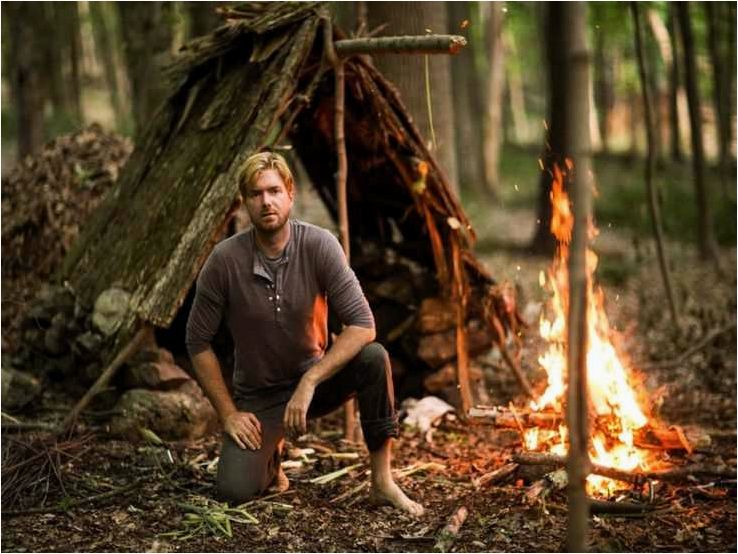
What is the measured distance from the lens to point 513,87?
35031mm

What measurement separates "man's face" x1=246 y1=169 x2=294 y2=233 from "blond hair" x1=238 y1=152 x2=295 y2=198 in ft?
0.07

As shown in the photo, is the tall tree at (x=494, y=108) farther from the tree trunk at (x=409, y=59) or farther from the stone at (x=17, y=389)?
the stone at (x=17, y=389)

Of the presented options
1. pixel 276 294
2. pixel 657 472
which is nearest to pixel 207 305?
pixel 276 294

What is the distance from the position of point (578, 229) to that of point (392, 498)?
7.10 ft

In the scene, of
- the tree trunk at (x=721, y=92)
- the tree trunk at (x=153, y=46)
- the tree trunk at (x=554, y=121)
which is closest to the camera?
the tree trunk at (x=153, y=46)

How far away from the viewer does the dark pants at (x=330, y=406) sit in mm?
4297

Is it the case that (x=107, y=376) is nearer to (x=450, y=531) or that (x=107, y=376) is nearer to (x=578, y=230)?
(x=450, y=531)

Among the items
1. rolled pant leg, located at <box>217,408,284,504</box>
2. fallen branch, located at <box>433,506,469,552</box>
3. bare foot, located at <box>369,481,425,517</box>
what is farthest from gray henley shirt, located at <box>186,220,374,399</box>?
fallen branch, located at <box>433,506,469,552</box>

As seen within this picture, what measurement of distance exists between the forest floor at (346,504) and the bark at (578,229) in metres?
1.37

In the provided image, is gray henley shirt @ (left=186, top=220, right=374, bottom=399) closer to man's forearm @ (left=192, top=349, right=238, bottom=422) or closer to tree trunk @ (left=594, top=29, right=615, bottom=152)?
man's forearm @ (left=192, top=349, right=238, bottom=422)

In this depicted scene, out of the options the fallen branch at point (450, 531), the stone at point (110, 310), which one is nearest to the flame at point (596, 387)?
the fallen branch at point (450, 531)

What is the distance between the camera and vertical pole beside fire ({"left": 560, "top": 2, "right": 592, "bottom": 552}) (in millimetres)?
2568

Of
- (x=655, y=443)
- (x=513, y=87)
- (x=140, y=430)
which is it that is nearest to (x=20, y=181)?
(x=140, y=430)

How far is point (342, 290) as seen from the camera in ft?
14.0
